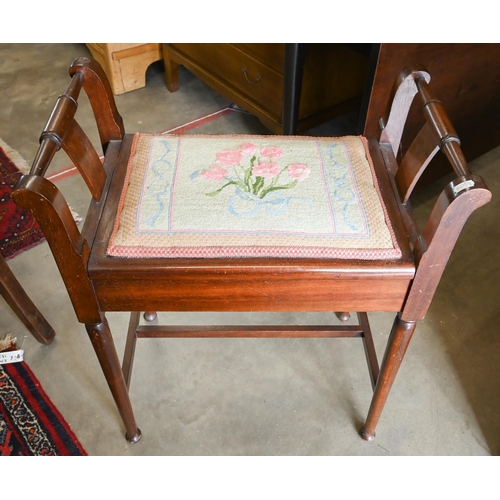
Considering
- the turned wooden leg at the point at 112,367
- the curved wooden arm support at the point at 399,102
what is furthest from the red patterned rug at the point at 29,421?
the curved wooden arm support at the point at 399,102

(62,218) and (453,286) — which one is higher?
(62,218)

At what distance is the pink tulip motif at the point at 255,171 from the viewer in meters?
0.96

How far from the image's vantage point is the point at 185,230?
0.89m

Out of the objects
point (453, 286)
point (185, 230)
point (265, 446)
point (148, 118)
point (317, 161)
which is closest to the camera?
point (185, 230)

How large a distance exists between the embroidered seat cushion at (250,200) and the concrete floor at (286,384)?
572 mm

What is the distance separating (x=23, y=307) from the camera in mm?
1341

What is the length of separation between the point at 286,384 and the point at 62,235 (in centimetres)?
75

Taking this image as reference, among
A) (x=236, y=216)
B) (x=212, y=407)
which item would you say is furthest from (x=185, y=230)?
(x=212, y=407)

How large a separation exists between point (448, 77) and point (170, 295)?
1.04m

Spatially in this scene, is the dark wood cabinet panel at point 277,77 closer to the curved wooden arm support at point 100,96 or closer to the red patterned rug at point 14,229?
the curved wooden arm support at point 100,96

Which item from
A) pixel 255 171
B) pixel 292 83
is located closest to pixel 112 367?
pixel 255 171

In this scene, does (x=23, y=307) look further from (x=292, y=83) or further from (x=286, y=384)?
(x=292, y=83)

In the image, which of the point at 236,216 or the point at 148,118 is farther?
the point at 148,118

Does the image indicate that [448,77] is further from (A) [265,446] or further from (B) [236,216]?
(A) [265,446]
